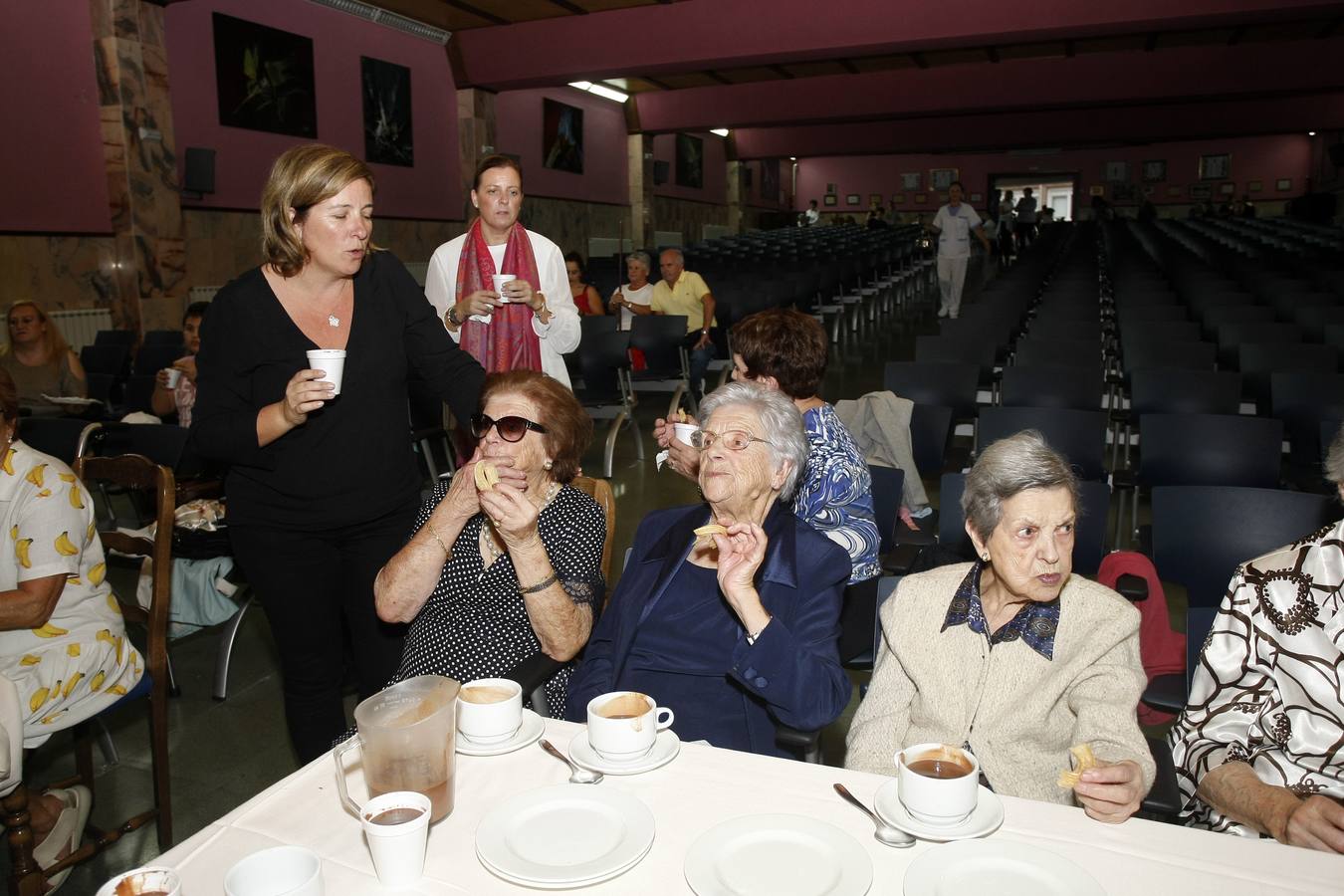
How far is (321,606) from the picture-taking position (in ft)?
6.95

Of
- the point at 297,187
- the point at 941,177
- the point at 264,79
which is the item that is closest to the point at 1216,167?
the point at 941,177

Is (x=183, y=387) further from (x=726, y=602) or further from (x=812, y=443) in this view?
(x=726, y=602)

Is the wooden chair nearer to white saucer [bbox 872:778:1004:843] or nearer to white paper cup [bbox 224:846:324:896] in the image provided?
white paper cup [bbox 224:846:324:896]

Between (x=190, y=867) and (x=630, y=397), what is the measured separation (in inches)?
205

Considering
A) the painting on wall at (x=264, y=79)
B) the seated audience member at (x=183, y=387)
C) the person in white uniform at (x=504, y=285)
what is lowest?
the seated audience member at (x=183, y=387)

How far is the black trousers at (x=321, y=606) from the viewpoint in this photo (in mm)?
2062

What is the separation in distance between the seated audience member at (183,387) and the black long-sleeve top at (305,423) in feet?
7.80

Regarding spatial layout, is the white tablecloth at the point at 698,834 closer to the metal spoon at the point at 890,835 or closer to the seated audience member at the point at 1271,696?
the metal spoon at the point at 890,835

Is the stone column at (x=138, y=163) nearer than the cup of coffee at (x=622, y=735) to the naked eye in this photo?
No

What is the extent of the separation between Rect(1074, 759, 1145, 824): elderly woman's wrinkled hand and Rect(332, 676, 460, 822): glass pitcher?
86cm

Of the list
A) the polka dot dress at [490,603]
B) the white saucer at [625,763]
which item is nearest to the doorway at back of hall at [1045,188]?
the polka dot dress at [490,603]

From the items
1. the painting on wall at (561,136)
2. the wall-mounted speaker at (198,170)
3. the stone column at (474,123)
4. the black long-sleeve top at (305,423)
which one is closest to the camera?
the black long-sleeve top at (305,423)

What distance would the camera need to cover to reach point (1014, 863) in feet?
3.59

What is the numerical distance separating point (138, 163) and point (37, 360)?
3.63m
